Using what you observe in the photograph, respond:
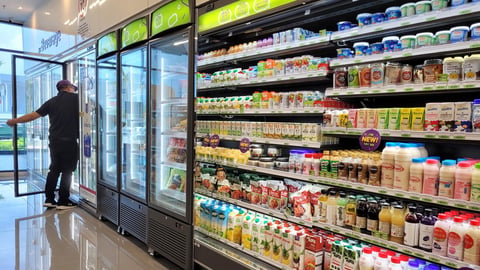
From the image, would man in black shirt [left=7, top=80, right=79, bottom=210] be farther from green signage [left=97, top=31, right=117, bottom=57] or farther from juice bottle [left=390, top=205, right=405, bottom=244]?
juice bottle [left=390, top=205, right=405, bottom=244]

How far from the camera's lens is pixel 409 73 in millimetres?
2006

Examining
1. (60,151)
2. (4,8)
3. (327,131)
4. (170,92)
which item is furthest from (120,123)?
(4,8)

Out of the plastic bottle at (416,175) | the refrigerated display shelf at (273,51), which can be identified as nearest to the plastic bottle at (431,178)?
the plastic bottle at (416,175)

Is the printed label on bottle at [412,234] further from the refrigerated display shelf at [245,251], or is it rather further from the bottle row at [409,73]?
the refrigerated display shelf at [245,251]

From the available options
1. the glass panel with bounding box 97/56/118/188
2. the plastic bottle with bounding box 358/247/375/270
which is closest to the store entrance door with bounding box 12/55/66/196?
the glass panel with bounding box 97/56/118/188

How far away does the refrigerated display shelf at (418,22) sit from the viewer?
1716 mm

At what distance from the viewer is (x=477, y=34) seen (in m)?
1.70

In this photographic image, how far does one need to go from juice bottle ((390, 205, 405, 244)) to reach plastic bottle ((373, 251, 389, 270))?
0.10m

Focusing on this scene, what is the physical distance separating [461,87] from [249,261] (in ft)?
6.37

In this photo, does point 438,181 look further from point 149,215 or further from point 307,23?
point 149,215

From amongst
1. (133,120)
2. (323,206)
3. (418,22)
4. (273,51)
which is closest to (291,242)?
(323,206)

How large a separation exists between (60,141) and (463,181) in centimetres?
570

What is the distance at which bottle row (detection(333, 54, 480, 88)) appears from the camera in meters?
1.74

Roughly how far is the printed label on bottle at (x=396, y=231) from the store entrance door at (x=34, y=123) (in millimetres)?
6486
